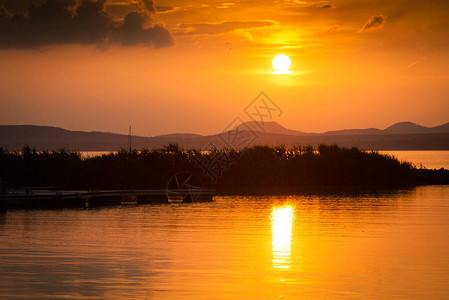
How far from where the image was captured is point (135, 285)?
46.6ft

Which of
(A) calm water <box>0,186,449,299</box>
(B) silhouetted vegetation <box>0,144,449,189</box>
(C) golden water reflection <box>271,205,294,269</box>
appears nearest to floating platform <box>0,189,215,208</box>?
(A) calm water <box>0,186,449,299</box>

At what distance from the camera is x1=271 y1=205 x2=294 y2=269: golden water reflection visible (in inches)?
690

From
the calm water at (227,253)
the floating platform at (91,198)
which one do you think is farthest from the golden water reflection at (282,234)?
the floating platform at (91,198)

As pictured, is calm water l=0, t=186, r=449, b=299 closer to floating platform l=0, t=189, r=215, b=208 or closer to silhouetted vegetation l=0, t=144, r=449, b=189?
floating platform l=0, t=189, r=215, b=208

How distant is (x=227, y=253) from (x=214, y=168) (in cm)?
2909

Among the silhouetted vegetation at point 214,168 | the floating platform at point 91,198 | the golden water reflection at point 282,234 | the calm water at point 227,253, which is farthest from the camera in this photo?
the silhouetted vegetation at point 214,168

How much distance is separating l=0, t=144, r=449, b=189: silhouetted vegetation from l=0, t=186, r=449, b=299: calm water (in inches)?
463

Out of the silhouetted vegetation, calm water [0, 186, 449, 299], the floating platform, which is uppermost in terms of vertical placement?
the silhouetted vegetation

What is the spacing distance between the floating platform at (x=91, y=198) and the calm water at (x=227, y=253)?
7.02 ft

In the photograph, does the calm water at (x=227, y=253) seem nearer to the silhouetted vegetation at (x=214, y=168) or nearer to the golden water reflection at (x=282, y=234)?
the golden water reflection at (x=282, y=234)

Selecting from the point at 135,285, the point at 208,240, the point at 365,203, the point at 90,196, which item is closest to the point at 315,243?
the point at 208,240

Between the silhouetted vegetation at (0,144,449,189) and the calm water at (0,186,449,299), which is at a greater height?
the silhouetted vegetation at (0,144,449,189)

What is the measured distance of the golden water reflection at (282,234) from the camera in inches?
690

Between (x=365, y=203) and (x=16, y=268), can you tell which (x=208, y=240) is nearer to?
(x=16, y=268)
